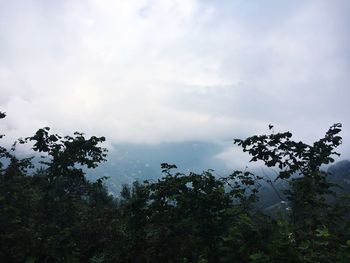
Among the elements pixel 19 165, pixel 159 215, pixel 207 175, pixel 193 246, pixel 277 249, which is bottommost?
pixel 277 249

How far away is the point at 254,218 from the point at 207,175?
1.70m

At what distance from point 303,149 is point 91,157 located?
9.03m

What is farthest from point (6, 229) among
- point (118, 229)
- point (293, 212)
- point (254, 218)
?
point (293, 212)

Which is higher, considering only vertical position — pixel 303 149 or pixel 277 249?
pixel 303 149

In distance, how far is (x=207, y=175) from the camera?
10.2m

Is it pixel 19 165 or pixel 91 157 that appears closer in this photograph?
pixel 91 157

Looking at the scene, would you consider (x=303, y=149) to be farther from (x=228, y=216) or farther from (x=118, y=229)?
(x=118, y=229)

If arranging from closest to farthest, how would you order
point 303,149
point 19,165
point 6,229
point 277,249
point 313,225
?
point 277,249 < point 313,225 < point 303,149 < point 6,229 < point 19,165

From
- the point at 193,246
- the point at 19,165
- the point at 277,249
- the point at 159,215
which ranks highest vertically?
the point at 19,165

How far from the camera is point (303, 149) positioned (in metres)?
11.4

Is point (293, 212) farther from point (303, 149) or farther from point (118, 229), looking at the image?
point (118, 229)

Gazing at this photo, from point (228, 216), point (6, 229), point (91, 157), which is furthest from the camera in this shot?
point (91, 157)

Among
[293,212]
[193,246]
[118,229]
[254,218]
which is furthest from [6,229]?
[293,212]

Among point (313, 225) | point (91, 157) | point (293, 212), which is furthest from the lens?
point (91, 157)
